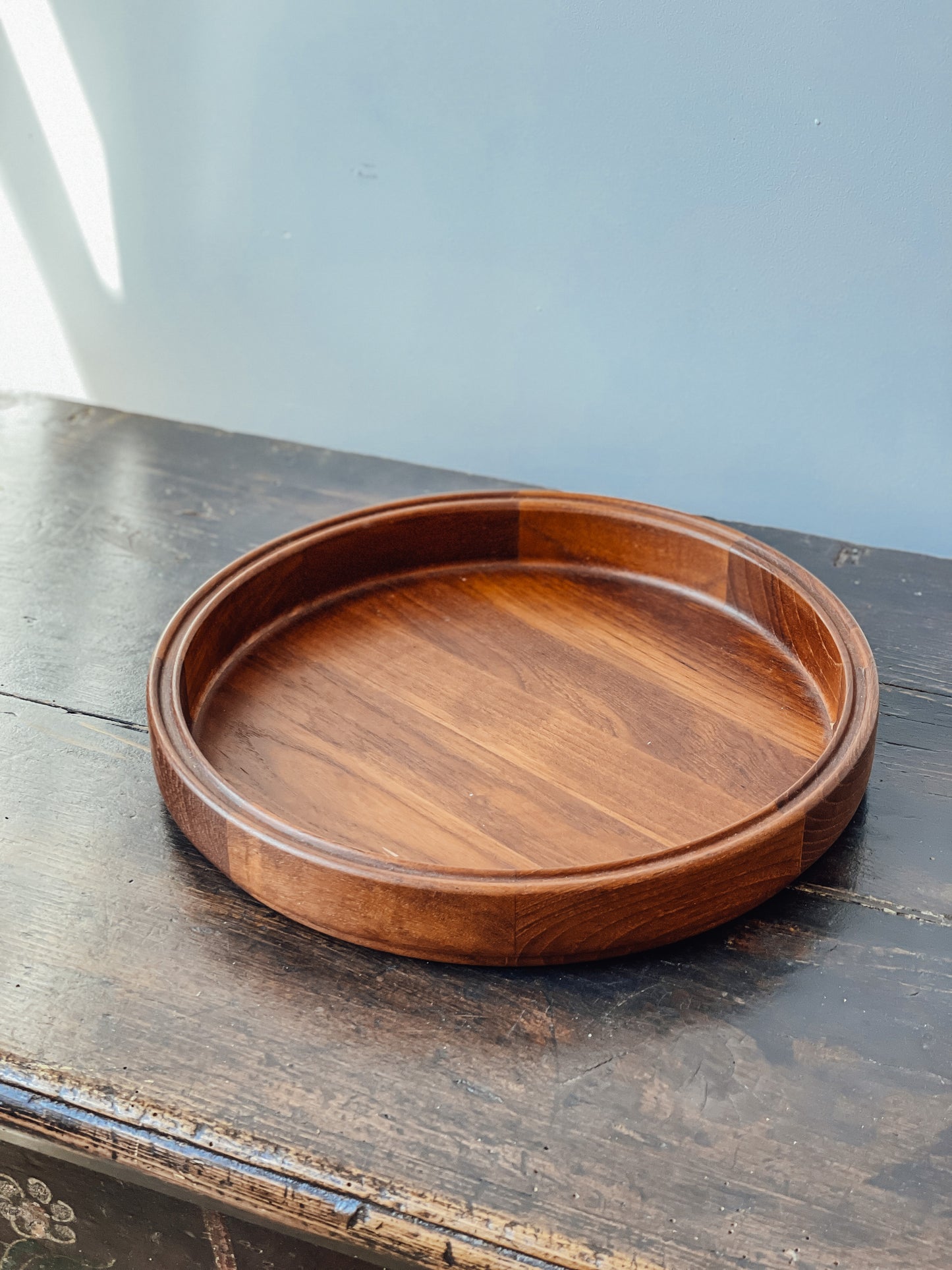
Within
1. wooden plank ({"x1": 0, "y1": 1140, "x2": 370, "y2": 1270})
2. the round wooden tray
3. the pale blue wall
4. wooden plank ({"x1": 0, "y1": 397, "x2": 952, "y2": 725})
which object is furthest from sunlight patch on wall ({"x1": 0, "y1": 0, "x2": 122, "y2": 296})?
wooden plank ({"x1": 0, "y1": 1140, "x2": 370, "y2": 1270})

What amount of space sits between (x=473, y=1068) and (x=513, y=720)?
24 cm

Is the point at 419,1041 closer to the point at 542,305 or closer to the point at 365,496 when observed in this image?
the point at 365,496

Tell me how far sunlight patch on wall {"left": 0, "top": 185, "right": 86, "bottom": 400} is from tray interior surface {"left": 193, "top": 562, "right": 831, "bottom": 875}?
79cm

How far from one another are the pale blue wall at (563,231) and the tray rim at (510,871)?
31 cm

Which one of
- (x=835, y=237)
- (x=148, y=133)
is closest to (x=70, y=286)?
(x=148, y=133)

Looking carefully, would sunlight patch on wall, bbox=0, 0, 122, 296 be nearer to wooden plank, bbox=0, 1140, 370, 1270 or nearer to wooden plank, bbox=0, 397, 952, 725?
wooden plank, bbox=0, 397, 952, 725

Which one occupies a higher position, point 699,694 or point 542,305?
point 542,305

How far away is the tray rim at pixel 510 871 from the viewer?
508mm

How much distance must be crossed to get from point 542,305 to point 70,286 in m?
0.62

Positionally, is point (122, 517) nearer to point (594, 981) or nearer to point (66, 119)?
point (66, 119)

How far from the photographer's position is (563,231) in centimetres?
106

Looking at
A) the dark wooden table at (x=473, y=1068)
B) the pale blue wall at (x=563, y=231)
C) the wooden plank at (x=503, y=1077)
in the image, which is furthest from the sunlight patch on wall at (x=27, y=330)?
the wooden plank at (x=503, y=1077)

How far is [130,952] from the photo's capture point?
56 cm

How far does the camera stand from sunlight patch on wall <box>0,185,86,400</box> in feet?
4.46
